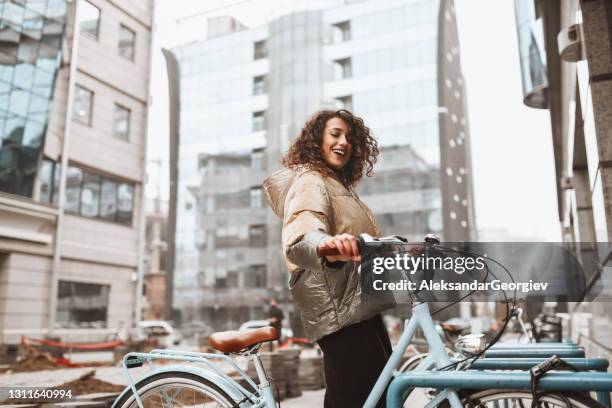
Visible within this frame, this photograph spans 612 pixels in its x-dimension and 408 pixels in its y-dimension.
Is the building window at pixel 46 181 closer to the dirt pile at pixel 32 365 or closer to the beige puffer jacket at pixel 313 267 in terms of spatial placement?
the dirt pile at pixel 32 365

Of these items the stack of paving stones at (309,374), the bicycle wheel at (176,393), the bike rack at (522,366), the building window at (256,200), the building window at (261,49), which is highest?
the building window at (261,49)

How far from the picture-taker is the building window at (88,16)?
721 centimetres

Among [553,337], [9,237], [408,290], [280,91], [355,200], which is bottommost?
[553,337]

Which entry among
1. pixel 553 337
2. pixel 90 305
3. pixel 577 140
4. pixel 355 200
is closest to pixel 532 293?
pixel 355 200

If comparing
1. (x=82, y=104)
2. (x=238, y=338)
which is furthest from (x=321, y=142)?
(x=82, y=104)

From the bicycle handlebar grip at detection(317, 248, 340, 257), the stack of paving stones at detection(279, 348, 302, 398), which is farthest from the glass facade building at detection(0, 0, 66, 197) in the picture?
the bicycle handlebar grip at detection(317, 248, 340, 257)

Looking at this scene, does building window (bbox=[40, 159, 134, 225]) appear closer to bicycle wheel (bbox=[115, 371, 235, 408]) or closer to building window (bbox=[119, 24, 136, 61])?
building window (bbox=[119, 24, 136, 61])

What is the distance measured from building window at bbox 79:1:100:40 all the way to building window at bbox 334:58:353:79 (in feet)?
84.7

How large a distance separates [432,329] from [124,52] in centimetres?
1150

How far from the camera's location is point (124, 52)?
12.1 metres

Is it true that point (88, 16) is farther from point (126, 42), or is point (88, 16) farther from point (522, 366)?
point (522, 366)

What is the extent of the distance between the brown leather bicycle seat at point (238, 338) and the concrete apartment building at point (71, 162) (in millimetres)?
4000

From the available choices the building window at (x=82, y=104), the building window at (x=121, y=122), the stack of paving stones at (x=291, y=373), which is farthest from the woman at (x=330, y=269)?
the building window at (x=121, y=122)

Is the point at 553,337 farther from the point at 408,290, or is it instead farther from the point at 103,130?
the point at 103,130
